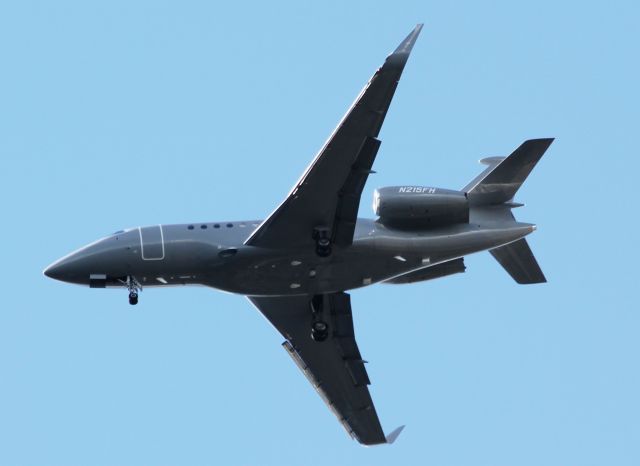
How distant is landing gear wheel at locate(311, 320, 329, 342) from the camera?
55.6 metres

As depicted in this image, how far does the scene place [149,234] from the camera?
5162 centimetres

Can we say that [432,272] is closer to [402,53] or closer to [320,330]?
[320,330]

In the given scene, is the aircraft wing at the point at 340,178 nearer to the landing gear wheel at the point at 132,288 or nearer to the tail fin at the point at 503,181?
A: the landing gear wheel at the point at 132,288

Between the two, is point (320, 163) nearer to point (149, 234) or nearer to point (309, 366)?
point (149, 234)

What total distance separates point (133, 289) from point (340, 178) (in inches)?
358

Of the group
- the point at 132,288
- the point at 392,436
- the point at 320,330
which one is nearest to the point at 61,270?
the point at 132,288

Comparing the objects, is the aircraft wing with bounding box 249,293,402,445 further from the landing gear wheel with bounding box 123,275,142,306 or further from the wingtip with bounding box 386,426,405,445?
the landing gear wheel with bounding box 123,275,142,306

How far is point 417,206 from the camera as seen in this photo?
52094mm

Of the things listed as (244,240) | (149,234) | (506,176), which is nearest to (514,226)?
(506,176)

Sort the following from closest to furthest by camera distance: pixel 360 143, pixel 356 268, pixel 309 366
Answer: pixel 360 143, pixel 356 268, pixel 309 366

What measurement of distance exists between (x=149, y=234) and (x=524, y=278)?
15410 mm

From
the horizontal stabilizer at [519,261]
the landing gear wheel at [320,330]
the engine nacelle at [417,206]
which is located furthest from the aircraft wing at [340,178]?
the horizontal stabilizer at [519,261]

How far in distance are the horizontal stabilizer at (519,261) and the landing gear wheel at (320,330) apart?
7.58m

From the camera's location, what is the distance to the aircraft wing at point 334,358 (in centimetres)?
5606
